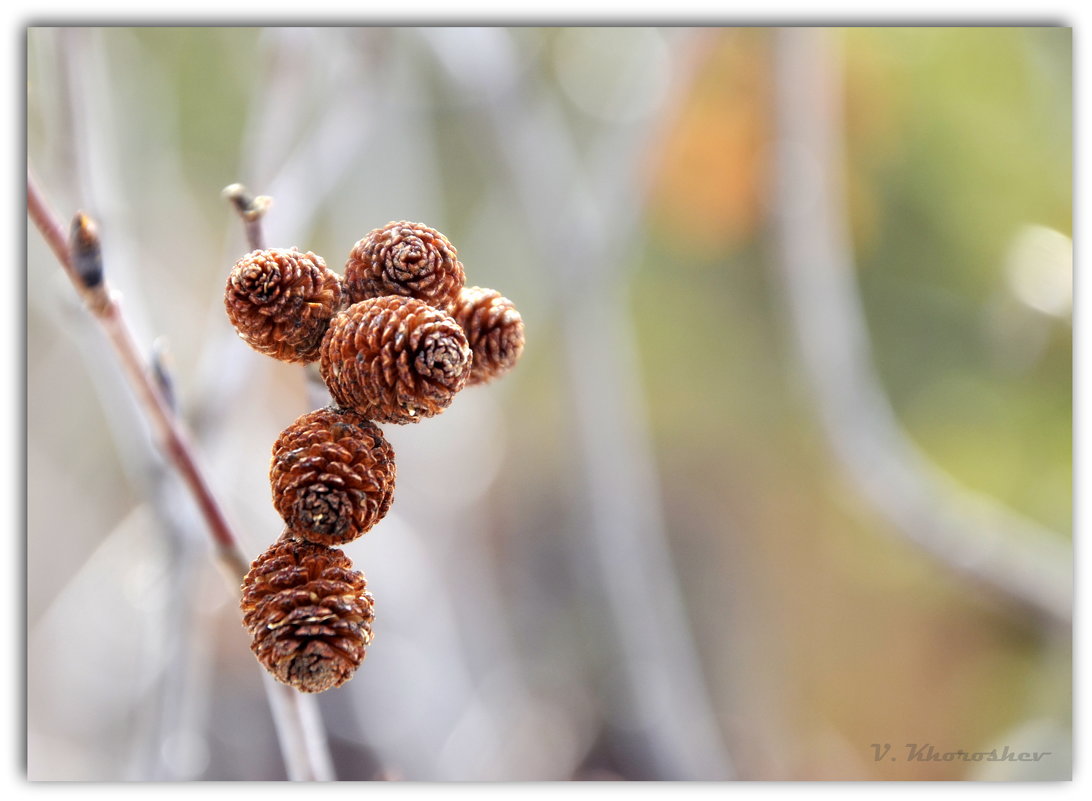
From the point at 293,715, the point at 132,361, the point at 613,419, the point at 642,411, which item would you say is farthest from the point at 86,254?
the point at 642,411

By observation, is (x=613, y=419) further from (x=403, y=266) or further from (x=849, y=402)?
(x=403, y=266)

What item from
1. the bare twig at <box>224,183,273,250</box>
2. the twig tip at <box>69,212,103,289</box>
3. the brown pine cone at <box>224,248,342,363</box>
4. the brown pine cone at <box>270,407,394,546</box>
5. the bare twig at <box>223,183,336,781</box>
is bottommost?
the bare twig at <box>223,183,336,781</box>

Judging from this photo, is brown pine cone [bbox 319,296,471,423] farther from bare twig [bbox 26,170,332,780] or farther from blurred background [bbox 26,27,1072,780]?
blurred background [bbox 26,27,1072,780]

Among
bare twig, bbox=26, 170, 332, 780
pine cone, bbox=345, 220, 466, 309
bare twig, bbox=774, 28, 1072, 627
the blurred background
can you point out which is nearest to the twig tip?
bare twig, bbox=26, 170, 332, 780

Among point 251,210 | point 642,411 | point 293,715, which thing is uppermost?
point 642,411

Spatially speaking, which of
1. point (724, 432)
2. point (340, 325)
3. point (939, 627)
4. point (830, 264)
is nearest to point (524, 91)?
point (830, 264)

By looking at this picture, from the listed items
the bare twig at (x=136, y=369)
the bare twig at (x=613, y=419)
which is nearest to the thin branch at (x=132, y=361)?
the bare twig at (x=136, y=369)
